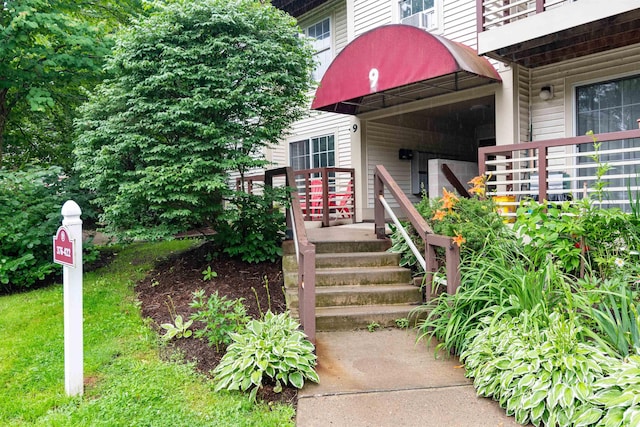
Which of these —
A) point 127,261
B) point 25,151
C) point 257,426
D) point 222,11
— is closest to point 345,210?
point 127,261

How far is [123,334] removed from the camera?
416 cm

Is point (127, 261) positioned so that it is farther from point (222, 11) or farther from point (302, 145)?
point (302, 145)

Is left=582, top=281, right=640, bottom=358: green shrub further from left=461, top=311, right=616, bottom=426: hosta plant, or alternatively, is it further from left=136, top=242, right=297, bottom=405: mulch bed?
left=136, top=242, right=297, bottom=405: mulch bed

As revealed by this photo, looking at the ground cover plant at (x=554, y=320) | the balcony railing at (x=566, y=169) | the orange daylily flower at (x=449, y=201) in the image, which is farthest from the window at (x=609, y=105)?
the orange daylily flower at (x=449, y=201)

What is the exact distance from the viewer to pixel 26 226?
5879 millimetres

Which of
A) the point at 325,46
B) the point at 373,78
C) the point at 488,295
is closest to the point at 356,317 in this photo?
the point at 488,295

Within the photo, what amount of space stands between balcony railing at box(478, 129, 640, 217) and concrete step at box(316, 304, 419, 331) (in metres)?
1.97

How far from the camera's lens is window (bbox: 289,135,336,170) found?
33.9ft

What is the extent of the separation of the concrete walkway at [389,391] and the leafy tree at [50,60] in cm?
511

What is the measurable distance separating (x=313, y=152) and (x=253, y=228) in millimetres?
5387

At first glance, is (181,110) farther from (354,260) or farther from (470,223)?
(470,223)

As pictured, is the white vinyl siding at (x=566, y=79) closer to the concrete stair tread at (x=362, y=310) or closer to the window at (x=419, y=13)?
the window at (x=419, y=13)

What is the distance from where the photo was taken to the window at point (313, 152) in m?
10.3

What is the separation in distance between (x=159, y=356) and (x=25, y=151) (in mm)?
8842
